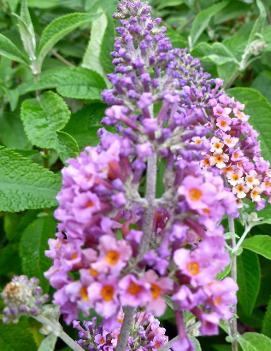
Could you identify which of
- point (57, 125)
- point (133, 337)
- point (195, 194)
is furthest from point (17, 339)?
point (195, 194)

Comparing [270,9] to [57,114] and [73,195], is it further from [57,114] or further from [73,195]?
[73,195]

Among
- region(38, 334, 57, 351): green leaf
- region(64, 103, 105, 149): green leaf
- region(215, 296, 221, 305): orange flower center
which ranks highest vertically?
region(64, 103, 105, 149): green leaf

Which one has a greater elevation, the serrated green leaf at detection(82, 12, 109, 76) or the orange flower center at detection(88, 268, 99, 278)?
the serrated green leaf at detection(82, 12, 109, 76)

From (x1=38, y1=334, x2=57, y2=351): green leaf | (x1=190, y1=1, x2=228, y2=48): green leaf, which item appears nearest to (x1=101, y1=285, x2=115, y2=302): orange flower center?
(x1=38, y1=334, x2=57, y2=351): green leaf

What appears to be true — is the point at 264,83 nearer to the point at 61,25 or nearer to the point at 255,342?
the point at 61,25

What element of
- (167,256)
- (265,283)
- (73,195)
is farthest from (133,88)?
(265,283)

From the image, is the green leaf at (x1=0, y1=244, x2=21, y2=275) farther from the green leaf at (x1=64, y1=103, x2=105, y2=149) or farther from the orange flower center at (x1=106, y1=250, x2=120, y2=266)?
the orange flower center at (x1=106, y1=250, x2=120, y2=266)

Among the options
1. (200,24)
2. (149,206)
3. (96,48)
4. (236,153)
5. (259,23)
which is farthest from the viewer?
(200,24)
